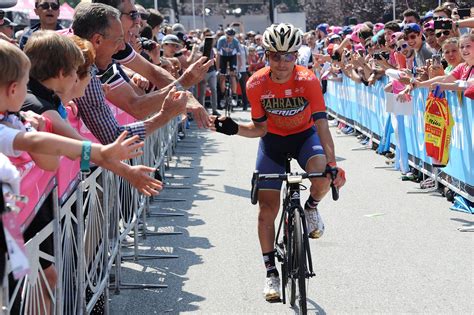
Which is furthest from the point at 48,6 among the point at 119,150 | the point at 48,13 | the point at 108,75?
the point at 119,150

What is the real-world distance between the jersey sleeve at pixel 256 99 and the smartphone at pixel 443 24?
17.8ft

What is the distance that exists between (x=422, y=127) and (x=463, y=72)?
2.23 metres

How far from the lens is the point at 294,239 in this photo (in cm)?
657

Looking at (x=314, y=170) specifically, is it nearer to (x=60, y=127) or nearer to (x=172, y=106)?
(x=172, y=106)

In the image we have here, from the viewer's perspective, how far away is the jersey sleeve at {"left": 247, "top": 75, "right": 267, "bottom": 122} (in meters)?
7.34

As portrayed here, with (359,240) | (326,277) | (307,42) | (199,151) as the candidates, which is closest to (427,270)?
(326,277)

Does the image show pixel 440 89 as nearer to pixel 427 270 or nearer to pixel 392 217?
pixel 392 217

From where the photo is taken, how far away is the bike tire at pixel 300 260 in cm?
632

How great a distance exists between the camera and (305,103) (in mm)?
7355

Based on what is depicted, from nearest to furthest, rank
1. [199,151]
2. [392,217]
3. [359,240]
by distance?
[359,240], [392,217], [199,151]

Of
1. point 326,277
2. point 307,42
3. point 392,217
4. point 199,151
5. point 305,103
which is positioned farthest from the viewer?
point 307,42

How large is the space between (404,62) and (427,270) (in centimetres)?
749

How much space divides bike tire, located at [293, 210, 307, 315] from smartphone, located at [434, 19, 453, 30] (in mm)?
6271

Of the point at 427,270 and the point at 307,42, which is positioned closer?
Answer: the point at 427,270
